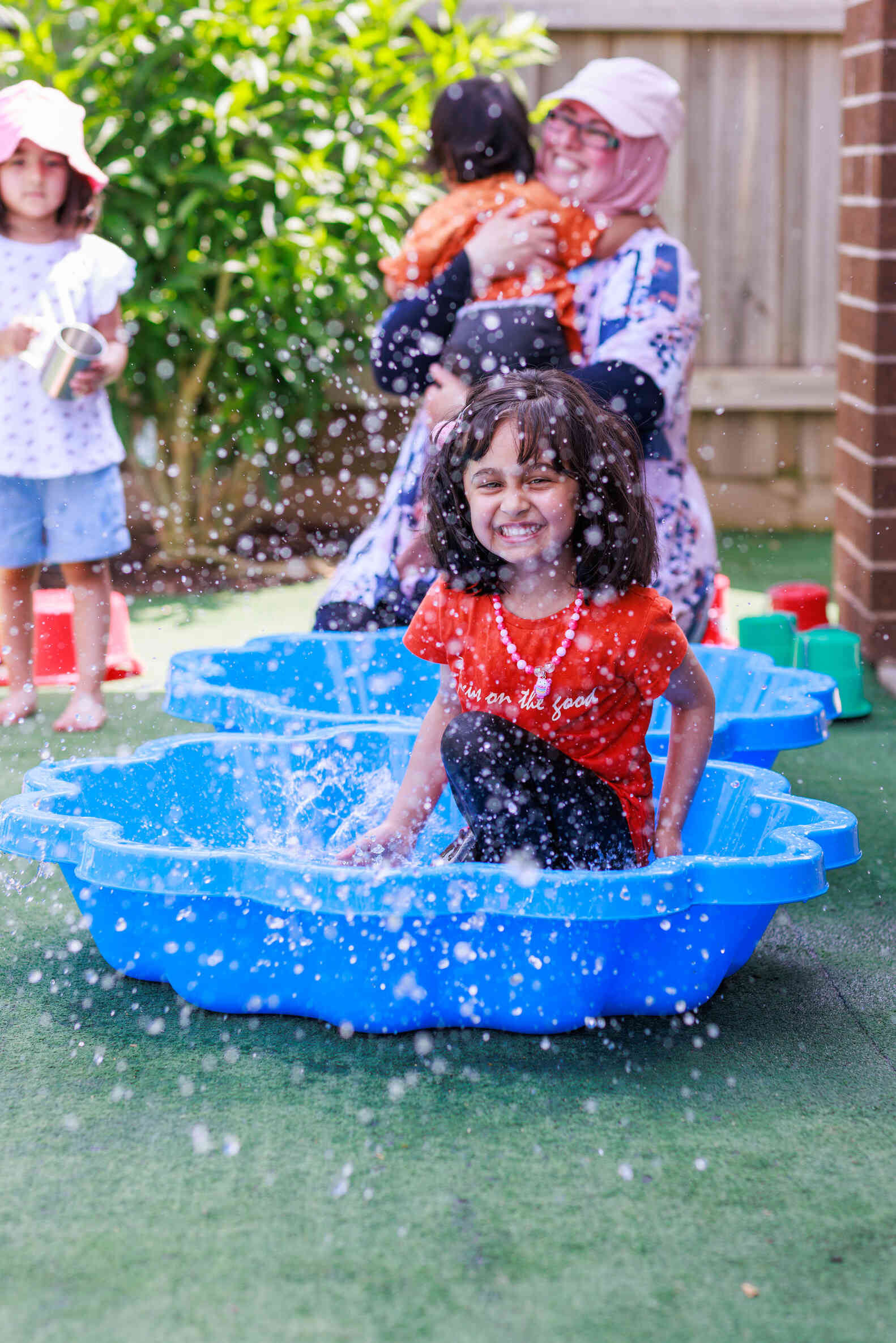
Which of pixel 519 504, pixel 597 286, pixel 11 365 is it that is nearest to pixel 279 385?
pixel 11 365

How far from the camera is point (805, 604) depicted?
4.19 meters

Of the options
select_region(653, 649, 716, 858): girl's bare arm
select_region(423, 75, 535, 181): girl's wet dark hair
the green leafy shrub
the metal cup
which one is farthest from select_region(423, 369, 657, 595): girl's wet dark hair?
the green leafy shrub

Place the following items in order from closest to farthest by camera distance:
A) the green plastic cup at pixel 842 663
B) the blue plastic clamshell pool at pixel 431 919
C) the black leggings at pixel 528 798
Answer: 1. the blue plastic clamshell pool at pixel 431 919
2. the black leggings at pixel 528 798
3. the green plastic cup at pixel 842 663

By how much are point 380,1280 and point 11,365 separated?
2.49 meters

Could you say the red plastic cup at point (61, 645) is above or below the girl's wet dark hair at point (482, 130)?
below

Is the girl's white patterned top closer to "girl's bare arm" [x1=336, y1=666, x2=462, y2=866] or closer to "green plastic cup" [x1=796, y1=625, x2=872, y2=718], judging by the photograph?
"girl's bare arm" [x1=336, y1=666, x2=462, y2=866]

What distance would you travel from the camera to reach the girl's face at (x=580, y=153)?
10.3 ft

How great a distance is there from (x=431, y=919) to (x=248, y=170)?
3472 mm

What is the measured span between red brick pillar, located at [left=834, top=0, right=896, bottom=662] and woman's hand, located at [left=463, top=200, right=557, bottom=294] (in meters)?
1.26

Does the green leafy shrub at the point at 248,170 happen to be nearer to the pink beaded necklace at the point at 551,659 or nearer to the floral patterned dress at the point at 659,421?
the floral patterned dress at the point at 659,421

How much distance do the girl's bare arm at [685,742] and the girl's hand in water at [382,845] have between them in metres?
0.35

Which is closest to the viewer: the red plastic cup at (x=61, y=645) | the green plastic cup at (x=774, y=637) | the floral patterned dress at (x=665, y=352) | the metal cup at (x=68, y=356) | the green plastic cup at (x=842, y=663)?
the floral patterned dress at (x=665, y=352)

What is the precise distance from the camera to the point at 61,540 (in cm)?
346

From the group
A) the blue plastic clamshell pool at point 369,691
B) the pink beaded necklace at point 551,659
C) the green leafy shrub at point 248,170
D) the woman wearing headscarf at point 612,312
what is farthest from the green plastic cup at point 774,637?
the pink beaded necklace at point 551,659
